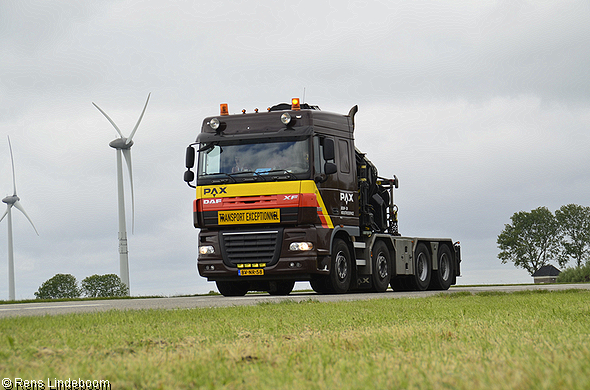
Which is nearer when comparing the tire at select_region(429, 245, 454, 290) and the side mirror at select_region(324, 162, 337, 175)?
the side mirror at select_region(324, 162, 337, 175)

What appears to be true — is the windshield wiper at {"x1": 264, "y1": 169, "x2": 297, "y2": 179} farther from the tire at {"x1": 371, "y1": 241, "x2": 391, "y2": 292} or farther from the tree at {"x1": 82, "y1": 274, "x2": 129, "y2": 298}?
the tree at {"x1": 82, "y1": 274, "x2": 129, "y2": 298}

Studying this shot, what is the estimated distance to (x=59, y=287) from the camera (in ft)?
165

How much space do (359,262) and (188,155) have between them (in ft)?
14.3

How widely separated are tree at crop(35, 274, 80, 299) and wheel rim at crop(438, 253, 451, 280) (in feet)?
119

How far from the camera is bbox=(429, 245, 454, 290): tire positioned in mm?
19484

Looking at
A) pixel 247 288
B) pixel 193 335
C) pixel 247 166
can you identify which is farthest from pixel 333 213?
pixel 193 335

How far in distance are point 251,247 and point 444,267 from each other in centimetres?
809

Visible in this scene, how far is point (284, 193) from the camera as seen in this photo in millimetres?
13297

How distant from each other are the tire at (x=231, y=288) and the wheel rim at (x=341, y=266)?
7.78ft

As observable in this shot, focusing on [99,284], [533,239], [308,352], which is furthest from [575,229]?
[308,352]

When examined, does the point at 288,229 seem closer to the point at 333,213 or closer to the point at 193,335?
the point at 333,213

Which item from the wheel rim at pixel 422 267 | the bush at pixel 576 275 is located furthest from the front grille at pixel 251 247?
the bush at pixel 576 275

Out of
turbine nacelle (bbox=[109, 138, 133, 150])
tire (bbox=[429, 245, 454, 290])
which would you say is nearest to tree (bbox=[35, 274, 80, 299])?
turbine nacelle (bbox=[109, 138, 133, 150])

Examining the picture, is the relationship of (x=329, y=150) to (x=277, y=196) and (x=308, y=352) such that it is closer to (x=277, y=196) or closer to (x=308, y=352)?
(x=277, y=196)
